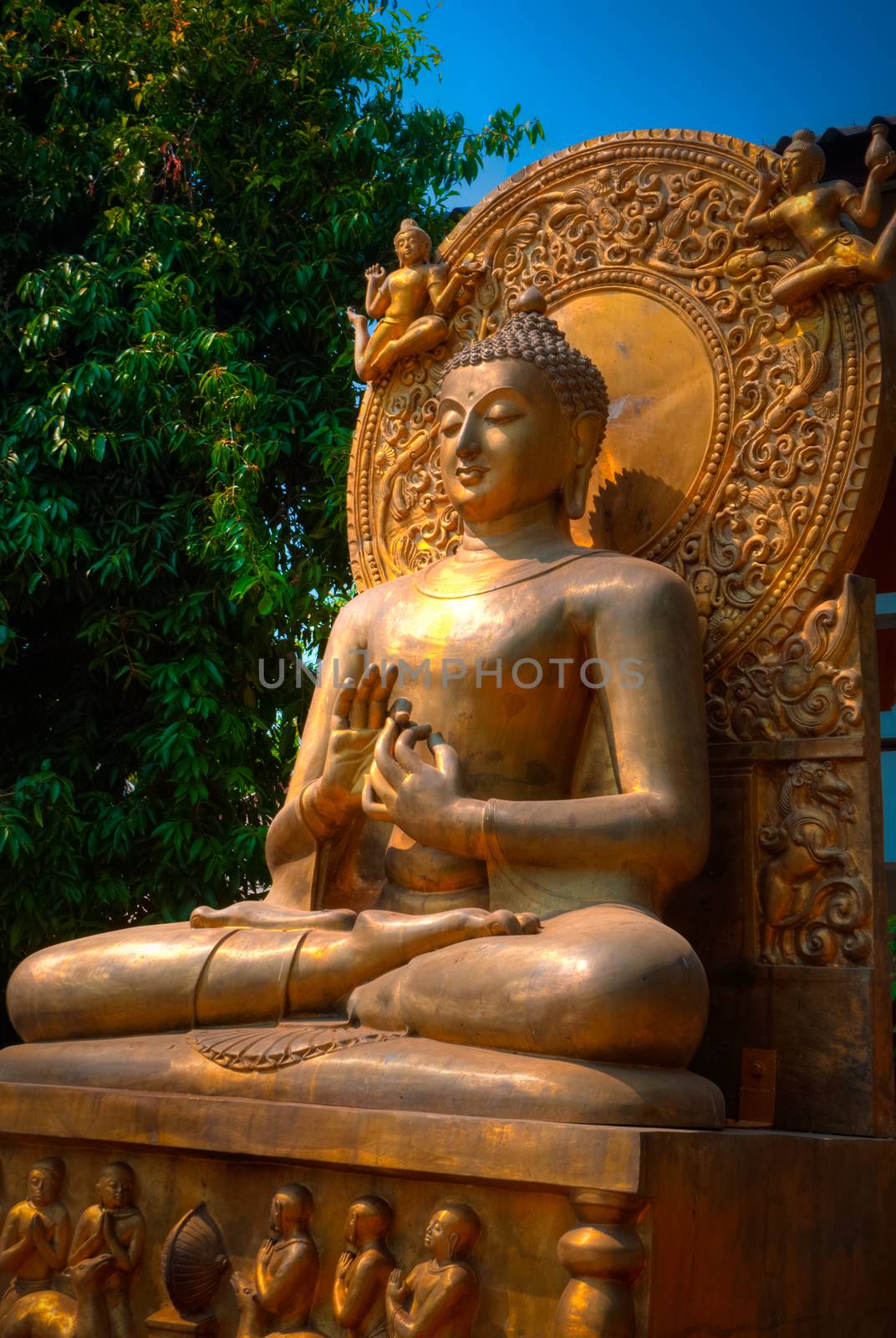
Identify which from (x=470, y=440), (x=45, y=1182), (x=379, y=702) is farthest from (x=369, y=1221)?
(x=470, y=440)

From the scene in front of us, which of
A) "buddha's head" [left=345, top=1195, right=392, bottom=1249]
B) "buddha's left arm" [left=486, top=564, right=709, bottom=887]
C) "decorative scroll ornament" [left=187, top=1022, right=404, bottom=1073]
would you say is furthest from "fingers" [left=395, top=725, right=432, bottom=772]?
"buddha's head" [left=345, top=1195, right=392, bottom=1249]

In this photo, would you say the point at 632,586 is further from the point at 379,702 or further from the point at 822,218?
the point at 822,218

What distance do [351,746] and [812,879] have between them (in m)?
1.38

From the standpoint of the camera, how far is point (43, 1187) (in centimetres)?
425

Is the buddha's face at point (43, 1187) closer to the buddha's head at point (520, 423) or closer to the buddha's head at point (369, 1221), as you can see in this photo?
the buddha's head at point (369, 1221)

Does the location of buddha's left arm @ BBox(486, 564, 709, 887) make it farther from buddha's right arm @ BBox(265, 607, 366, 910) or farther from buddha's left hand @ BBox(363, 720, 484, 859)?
buddha's right arm @ BBox(265, 607, 366, 910)

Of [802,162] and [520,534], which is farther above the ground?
[802,162]

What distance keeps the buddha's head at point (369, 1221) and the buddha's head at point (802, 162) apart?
10.6 feet

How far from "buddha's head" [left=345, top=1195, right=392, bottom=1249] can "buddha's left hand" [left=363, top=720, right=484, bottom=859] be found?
40.9 inches

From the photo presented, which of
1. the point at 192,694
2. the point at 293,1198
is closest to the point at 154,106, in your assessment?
the point at 192,694

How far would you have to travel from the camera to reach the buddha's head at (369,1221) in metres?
3.75

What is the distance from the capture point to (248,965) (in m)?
4.45

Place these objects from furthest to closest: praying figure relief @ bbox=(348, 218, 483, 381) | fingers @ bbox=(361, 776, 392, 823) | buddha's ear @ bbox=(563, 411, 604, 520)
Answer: praying figure relief @ bbox=(348, 218, 483, 381) → buddha's ear @ bbox=(563, 411, 604, 520) → fingers @ bbox=(361, 776, 392, 823)

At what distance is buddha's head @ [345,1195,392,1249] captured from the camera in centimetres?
375
